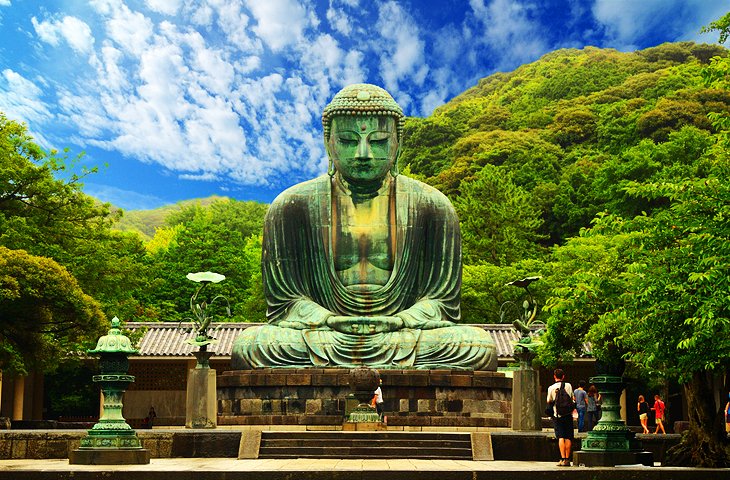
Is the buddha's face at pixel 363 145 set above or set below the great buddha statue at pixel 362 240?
above

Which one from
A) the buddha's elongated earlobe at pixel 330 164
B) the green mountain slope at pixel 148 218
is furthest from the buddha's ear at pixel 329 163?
the green mountain slope at pixel 148 218

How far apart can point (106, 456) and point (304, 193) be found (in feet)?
24.6

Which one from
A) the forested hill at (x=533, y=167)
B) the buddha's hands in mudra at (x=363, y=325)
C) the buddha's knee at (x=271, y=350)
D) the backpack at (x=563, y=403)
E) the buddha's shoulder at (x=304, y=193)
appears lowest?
the backpack at (x=563, y=403)

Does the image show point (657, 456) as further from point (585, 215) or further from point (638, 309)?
point (585, 215)

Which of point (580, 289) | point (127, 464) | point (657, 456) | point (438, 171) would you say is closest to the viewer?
point (127, 464)

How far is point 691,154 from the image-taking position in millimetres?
38125

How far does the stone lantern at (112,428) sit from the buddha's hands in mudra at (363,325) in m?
4.99

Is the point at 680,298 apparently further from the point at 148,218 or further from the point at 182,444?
the point at 148,218

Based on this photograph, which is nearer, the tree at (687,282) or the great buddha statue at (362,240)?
the tree at (687,282)

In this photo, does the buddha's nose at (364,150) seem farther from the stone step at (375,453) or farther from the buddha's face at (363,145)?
the stone step at (375,453)

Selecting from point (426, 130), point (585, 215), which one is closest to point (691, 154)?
point (585, 215)

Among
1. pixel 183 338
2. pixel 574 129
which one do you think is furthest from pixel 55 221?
pixel 574 129

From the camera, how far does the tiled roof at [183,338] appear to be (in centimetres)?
2797

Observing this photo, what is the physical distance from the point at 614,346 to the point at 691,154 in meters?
27.4
